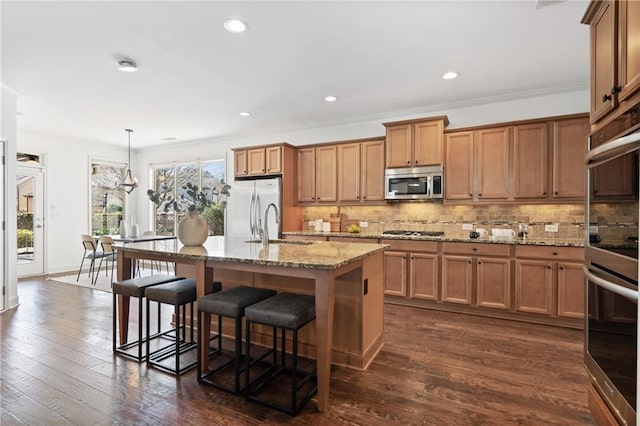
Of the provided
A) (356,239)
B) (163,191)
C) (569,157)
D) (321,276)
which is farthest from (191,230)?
(163,191)

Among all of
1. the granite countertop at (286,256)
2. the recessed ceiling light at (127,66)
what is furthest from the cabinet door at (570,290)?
the recessed ceiling light at (127,66)

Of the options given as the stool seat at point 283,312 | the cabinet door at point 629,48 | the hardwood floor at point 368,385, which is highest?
Answer: the cabinet door at point 629,48

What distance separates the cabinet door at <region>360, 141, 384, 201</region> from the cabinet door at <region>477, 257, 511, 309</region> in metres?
1.67

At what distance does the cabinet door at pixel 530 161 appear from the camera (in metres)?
3.92

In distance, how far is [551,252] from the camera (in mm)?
3557

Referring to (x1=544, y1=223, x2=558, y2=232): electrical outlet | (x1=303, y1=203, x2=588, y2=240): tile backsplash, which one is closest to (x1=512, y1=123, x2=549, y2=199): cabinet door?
(x1=303, y1=203, x2=588, y2=240): tile backsplash

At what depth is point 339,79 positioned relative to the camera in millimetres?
3766

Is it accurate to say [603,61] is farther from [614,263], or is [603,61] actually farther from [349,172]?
[349,172]

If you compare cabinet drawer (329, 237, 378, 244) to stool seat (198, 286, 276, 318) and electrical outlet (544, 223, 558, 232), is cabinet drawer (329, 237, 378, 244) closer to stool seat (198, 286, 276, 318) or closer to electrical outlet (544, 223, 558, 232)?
electrical outlet (544, 223, 558, 232)

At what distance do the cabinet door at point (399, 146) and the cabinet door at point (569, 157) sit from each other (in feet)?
5.51

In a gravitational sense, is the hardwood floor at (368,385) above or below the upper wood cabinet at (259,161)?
below

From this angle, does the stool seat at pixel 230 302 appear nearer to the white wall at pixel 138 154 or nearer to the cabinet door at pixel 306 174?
the cabinet door at pixel 306 174

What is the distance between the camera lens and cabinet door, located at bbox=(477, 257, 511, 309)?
376 cm

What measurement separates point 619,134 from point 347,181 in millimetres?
3703
